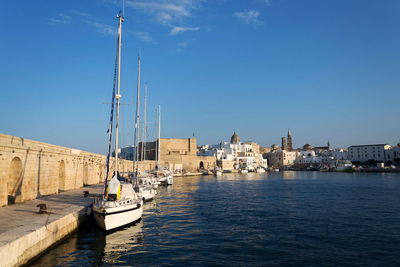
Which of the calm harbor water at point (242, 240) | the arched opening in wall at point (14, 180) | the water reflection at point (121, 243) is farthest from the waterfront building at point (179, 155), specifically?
the water reflection at point (121, 243)

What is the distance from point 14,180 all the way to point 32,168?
144cm

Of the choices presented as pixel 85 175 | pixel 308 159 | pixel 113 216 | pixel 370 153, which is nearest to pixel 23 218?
pixel 113 216

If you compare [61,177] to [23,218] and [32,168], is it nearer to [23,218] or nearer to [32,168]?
[32,168]

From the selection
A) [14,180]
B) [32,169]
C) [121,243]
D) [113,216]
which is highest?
[32,169]

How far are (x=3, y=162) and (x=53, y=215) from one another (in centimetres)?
384

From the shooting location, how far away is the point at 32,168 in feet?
52.2

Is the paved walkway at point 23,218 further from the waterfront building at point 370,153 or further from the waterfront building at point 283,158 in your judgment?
the waterfront building at point 283,158

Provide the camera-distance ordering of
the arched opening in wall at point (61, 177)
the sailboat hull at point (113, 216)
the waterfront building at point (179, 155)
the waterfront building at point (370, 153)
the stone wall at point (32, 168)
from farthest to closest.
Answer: the waterfront building at point (370, 153)
the waterfront building at point (179, 155)
the arched opening in wall at point (61, 177)
the stone wall at point (32, 168)
the sailboat hull at point (113, 216)

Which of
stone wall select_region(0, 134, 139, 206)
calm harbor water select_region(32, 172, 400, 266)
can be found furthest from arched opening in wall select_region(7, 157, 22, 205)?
calm harbor water select_region(32, 172, 400, 266)

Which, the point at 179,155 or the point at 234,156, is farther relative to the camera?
the point at 234,156

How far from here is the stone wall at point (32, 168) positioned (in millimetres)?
13302

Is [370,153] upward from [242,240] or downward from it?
upward

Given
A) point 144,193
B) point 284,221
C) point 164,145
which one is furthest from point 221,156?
point 284,221

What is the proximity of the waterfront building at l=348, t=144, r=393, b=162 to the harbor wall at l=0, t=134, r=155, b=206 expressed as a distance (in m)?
115
